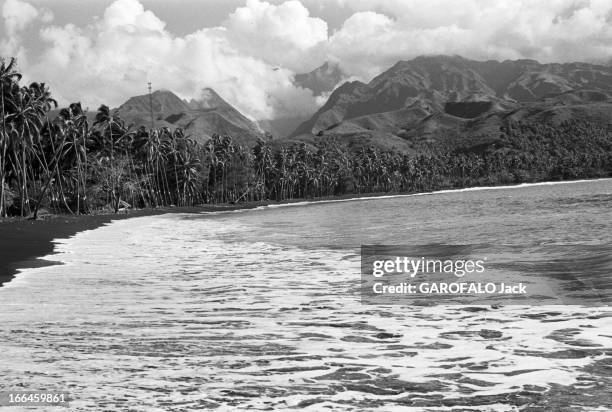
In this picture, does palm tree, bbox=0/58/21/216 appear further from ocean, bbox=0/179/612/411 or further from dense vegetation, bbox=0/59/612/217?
ocean, bbox=0/179/612/411

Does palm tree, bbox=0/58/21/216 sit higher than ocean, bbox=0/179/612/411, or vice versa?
palm tree, bbox=0/58/21/216

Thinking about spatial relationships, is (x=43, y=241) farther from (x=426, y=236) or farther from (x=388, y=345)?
(x=388, y=345)

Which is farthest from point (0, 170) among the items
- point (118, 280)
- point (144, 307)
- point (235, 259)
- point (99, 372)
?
point (99, 372)

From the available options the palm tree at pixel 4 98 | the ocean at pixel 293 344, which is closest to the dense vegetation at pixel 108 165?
the palm tree at pixel 4 98

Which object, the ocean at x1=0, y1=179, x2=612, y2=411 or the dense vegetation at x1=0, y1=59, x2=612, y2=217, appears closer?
the ocean at x1=0, y1=179, x2=612, y2=411

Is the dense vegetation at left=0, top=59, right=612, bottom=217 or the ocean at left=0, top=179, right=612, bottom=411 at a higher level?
the dense vegetation at left=0, top=59, right=612, bottom=217

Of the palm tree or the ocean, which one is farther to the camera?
the palm tree

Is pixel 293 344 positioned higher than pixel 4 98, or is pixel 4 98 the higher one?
pixel 4 98

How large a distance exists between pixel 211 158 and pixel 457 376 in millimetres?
132120

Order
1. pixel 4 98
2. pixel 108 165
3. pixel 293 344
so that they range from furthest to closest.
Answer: pixel 108 165 → pixel 4 98 → pixel 293 344

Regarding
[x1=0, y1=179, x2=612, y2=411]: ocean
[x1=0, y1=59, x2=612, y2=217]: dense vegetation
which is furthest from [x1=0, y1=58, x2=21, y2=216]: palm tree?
[x1=0, y1=179, x2=612, y2=411]: ocean

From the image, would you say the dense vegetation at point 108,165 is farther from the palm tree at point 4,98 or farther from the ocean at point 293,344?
the ocean at point 293,344

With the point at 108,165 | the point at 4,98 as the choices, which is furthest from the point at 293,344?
the point at 108,165

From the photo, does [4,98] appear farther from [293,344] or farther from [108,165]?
[293,344]
